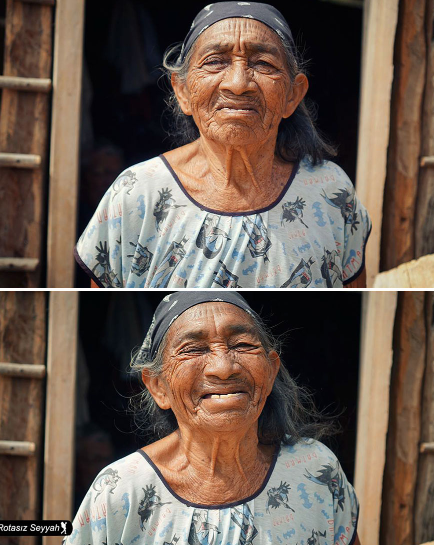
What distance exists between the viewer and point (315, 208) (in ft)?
6.44

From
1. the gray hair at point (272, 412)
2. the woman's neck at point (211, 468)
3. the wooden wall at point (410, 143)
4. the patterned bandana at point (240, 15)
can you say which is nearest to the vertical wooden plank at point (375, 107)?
the wooden wall at point (410, 143)

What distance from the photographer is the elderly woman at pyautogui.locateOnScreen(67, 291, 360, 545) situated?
6.10 ft

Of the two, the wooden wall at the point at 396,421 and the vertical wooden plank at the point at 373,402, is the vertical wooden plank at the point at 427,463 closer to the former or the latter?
the wooden wall at the point at 396,421

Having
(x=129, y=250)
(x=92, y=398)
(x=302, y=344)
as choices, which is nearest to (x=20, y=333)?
(x=92, y=398)

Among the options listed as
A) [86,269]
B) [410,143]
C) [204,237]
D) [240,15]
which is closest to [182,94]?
[240,15]

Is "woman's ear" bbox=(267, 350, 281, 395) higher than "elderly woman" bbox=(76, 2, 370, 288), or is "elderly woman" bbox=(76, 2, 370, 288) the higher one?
"elderly woman" bbox=(76, 2, 370, 288)

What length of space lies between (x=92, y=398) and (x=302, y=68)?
3.35ft

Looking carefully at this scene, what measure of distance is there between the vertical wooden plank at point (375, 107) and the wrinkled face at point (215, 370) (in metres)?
0.61

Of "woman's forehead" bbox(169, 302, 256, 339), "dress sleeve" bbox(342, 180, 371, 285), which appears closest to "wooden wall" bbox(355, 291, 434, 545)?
"dress sleeve" bbox(342, 180, 371, 285)

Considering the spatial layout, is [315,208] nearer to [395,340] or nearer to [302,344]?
[302,344]

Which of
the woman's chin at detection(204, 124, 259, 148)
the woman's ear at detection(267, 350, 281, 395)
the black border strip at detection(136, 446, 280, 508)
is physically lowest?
the black border strip at detection(136, 446, 280, 508)

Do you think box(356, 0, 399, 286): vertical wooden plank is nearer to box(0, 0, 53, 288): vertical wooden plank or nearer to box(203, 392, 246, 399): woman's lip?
box(203, 392, 246, 399): woman's lip

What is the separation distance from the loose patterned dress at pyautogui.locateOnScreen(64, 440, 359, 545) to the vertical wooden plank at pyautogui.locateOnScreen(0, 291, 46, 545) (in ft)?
0.73

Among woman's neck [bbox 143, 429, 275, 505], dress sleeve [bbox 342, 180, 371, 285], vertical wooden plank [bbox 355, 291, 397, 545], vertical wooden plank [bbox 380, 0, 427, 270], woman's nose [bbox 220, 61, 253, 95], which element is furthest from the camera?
vertical wooden plank [bbox 380, 0, 427, 270]
